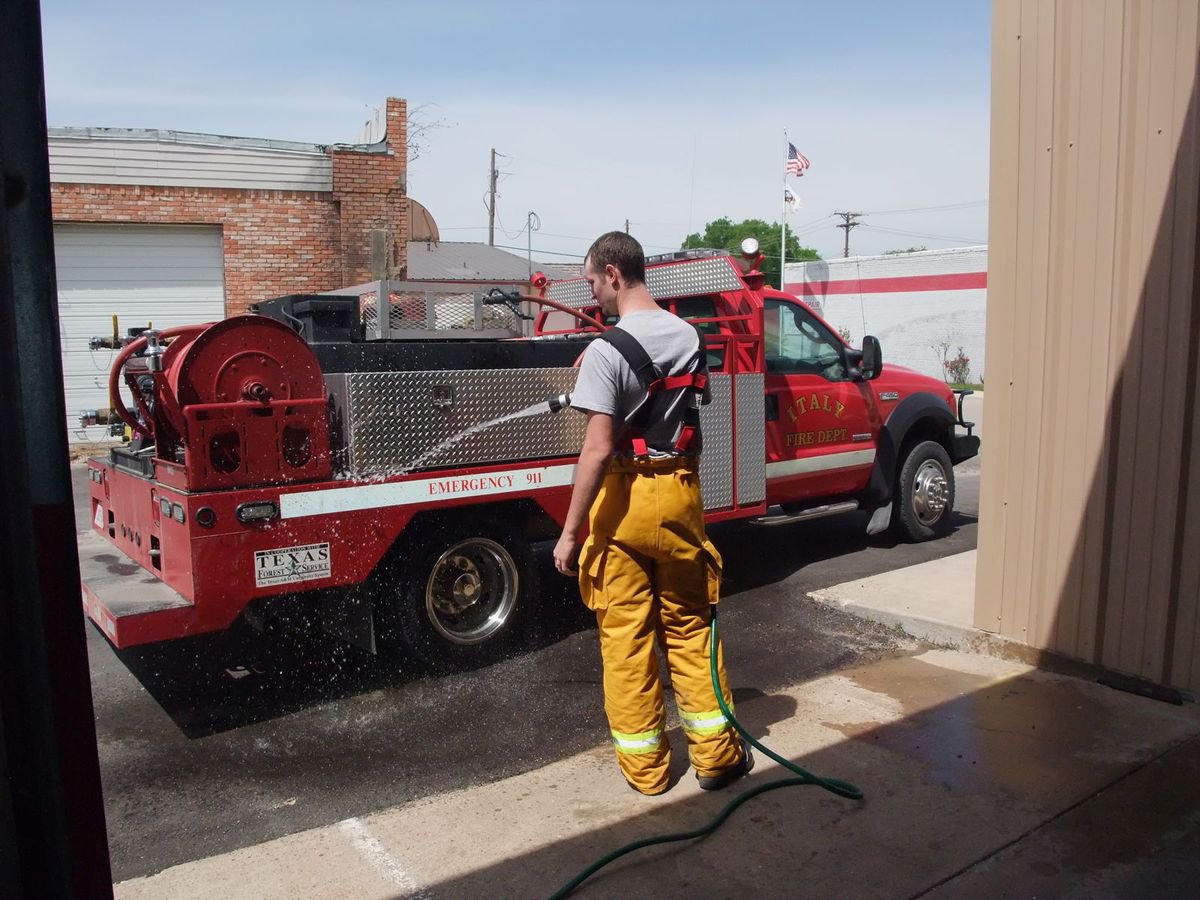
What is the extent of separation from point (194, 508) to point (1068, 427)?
3896mm

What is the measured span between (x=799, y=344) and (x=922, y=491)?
68.6 inches

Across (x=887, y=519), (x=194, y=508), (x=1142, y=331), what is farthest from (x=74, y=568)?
(x=887, y=519)

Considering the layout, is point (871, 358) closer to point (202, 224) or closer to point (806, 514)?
point (806, 514)

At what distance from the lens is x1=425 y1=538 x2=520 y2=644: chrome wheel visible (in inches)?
211

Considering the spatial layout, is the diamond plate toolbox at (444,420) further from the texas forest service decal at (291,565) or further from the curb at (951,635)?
the curb at (951,635)

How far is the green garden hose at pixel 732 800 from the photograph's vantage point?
3137 millimetres

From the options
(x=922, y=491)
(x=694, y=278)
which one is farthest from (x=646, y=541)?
(x=922, y=491)

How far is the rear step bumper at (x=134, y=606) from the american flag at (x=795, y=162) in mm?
32109

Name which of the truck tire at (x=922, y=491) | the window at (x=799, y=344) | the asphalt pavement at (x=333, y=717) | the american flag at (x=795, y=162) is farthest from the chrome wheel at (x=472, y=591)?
the american flag at (x=795, y=162)

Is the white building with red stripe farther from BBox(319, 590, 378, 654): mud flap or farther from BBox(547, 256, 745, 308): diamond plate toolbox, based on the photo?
BBox(319, 590, 378, 654): mud flap

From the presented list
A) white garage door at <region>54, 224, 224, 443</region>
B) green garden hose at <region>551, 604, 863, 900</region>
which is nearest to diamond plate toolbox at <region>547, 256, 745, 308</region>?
green garden hose at <region>551, 604, 863, 900</region>

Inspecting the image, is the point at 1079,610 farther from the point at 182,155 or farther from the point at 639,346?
the point at 182,155

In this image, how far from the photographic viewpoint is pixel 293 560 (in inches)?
187

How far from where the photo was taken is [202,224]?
16.2 m
